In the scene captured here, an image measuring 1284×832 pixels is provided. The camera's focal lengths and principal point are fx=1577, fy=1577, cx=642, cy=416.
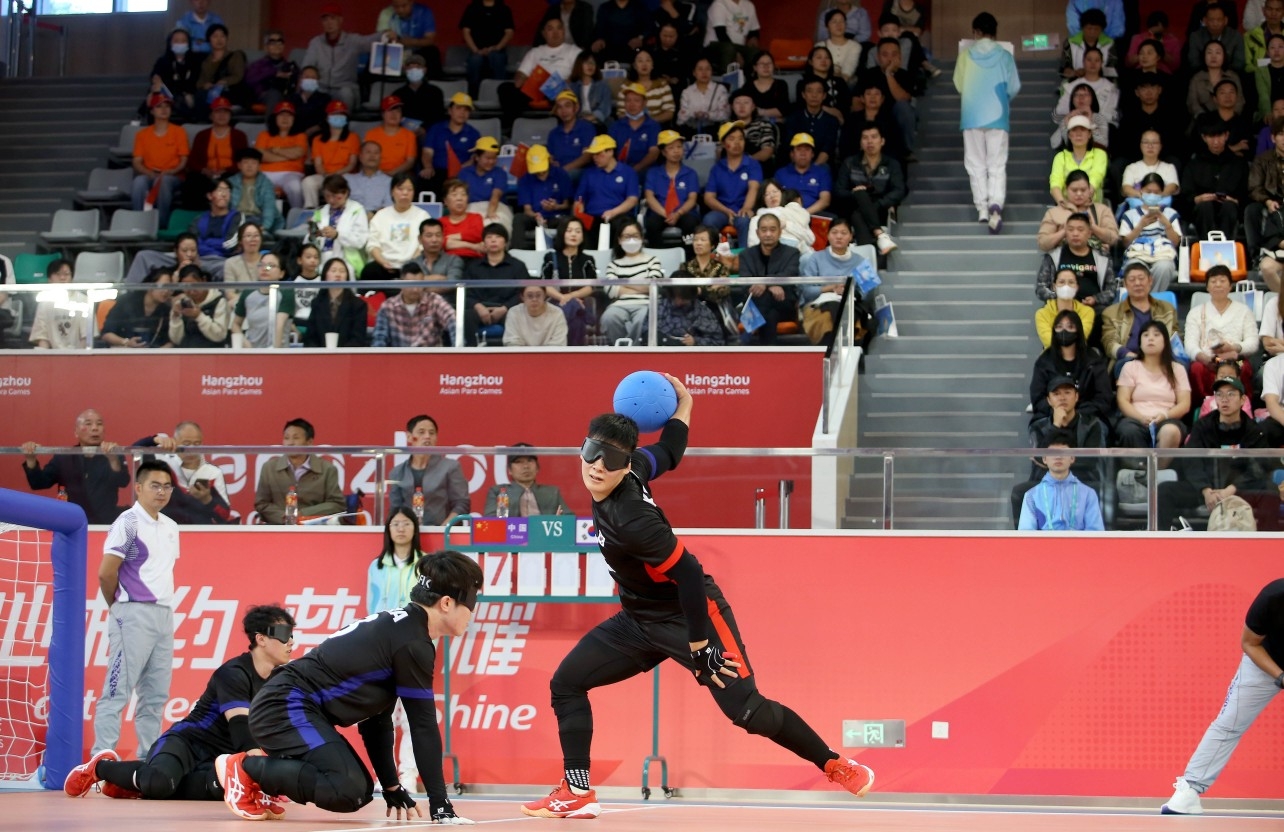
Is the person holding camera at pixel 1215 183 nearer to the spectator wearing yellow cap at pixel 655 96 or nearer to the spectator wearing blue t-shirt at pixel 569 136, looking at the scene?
the spectator wearing yellow cap at pixel 655 96

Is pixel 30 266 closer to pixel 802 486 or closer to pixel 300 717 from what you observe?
pixel 802 486

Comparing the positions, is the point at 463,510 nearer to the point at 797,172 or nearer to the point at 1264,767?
the point at 1264,767

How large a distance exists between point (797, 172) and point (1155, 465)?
6752 millimetres

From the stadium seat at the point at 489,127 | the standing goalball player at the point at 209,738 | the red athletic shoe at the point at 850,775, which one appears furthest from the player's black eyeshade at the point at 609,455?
the stadium seat at the point at 489,127

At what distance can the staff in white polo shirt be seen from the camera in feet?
33.1

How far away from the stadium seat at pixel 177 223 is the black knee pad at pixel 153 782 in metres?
10.2

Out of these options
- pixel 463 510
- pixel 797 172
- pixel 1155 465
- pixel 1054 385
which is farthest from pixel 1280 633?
pixel 797 172

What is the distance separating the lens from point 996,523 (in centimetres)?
1062

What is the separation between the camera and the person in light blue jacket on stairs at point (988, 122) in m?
16.4

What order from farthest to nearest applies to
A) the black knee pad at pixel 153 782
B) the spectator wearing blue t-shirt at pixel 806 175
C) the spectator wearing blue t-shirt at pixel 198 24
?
the spectator wearing blue t-shirt at pixel 198 24, the spectator wearing blue t-shirt at pixel 806 175, the black knee pad at pixel 153 782

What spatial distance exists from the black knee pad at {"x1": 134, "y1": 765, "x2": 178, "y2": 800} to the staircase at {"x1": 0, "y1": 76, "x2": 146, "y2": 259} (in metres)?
12.0

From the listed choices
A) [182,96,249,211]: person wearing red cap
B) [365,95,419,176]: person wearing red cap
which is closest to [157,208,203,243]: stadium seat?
[182,96,249,211]: person wearing red cap

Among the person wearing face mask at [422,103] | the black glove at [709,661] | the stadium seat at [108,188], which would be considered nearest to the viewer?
the black glove at [709,661]

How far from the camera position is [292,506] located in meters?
11.2
